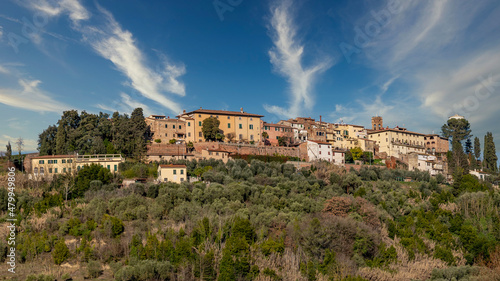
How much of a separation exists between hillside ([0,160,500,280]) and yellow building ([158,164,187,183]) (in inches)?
102

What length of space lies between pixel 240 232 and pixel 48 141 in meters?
40.4

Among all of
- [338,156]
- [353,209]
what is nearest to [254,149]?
[338,156]

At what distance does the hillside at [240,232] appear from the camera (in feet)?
87.1

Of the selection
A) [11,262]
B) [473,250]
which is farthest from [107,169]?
[473,250]

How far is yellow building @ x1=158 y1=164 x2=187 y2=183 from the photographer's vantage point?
4622cm

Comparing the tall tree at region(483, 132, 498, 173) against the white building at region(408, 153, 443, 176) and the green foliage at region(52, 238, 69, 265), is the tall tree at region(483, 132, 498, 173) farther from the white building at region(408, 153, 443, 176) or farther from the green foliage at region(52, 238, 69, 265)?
the green foliage at region(52, 238, 69, 265)

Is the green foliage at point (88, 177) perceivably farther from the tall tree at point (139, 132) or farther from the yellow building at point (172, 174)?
the tall tree at point (139, 132)

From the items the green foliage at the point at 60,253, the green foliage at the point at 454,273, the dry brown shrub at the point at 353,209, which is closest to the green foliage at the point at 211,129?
the dry brown shrub at the point at 353,209

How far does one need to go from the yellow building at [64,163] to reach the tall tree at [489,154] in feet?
242

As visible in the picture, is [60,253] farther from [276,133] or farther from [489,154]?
[489,154]

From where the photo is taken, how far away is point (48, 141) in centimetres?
5612

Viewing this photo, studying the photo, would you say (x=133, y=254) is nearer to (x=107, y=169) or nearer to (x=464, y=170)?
(x=107, y=169)

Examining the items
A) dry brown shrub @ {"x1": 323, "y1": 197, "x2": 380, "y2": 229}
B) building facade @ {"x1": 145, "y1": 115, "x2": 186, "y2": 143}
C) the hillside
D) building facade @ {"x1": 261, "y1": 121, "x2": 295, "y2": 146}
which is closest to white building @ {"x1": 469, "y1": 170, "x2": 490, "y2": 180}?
the hillside

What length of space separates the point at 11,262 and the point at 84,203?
39.5ft
